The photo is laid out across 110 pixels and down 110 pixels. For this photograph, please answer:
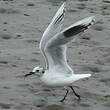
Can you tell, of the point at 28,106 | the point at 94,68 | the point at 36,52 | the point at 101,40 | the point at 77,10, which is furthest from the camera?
the point at 77,10

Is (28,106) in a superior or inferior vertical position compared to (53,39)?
inferior

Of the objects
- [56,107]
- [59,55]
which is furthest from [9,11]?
[56,107]

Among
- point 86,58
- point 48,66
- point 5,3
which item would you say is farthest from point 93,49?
point 5,3

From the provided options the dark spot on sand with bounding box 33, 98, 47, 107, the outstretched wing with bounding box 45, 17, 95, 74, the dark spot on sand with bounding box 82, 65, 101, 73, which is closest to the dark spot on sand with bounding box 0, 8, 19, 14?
the dark spot on sand with bounding box 82, 65, 101, 73

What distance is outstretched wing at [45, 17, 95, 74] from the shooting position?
8.09m

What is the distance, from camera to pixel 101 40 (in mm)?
11547

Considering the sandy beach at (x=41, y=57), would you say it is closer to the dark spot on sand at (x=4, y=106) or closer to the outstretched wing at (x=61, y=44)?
the dark spot on sand at (x=4, y=106)

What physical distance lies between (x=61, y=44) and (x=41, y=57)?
6.75 feet

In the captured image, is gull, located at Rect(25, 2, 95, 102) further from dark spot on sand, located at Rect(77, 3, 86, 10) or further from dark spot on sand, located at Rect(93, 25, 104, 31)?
dark spot on sand, located at Rect(77, 3, 86, 10)

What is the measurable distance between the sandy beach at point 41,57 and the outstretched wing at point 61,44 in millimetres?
489

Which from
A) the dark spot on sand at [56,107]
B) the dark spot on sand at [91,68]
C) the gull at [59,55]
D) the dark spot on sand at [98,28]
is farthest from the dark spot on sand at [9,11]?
the dark spot on sand at [56,107]

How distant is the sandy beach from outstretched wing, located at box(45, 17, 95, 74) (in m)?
0.49

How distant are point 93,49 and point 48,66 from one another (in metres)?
2.56

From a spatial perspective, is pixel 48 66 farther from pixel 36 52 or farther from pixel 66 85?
pixel 36 52
